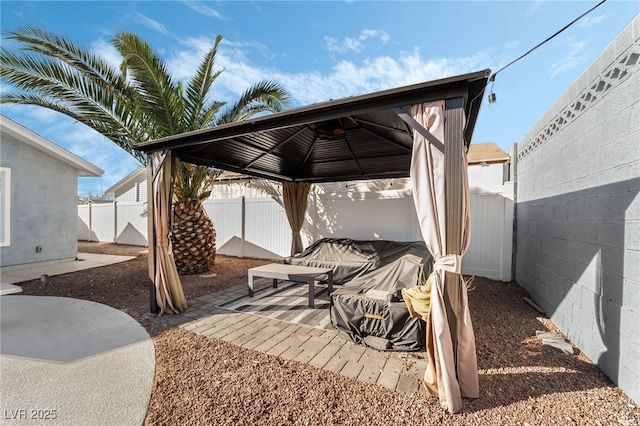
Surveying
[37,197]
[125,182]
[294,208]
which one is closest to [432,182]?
[294,208]

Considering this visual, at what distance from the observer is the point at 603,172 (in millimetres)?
2656

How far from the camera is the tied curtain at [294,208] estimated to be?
7590 mm

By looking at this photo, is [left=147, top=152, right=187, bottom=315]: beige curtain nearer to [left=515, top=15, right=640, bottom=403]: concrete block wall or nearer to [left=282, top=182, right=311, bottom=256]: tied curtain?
[left=282, top=182, right=311, bottom=256]: tied curtain

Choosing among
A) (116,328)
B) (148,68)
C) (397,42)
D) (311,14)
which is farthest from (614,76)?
(148,68)

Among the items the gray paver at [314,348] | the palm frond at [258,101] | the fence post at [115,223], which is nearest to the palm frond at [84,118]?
the palm frond at [258,101]

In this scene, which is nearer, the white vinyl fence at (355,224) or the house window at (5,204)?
the white vinyl fence at (355,224)

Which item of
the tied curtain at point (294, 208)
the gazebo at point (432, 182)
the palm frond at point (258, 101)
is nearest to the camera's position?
the gazebo at point (432, 182)

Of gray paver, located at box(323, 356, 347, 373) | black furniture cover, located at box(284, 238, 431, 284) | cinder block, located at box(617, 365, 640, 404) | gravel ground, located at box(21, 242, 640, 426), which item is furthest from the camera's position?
black furniture cover, located at box(284, 238, 431, 284)

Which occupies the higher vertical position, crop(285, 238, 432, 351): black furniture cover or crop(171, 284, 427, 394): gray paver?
crop(285, 238, 432, 351): black furniture cover

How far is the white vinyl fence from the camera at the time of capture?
5.96 metres

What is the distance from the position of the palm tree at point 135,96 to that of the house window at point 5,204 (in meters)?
2.23

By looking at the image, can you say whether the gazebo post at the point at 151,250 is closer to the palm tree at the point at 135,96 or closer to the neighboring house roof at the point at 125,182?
the palm tree at the point at 135,96

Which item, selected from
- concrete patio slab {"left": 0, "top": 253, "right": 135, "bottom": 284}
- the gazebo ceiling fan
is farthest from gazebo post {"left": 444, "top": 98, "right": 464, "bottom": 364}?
concrete patio slab {"left": 0, "top": 253, "right": 135, "bottom": 284}

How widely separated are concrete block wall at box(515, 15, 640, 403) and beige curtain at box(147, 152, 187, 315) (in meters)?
5.18
